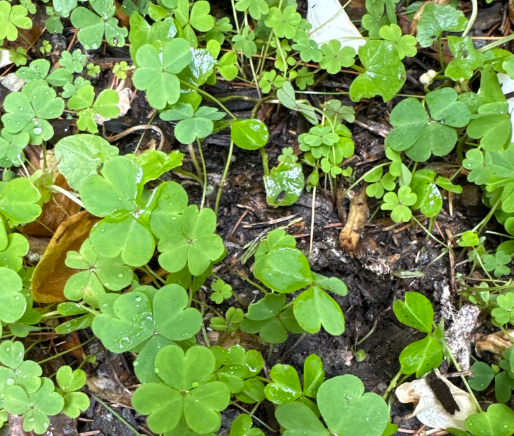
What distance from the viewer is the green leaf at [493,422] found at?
6.04ft

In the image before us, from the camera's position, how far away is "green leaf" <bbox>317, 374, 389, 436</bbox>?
1718 mm

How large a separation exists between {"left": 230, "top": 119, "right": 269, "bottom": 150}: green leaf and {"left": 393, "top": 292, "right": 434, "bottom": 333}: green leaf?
0.96 metres

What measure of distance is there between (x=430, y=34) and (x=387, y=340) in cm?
153

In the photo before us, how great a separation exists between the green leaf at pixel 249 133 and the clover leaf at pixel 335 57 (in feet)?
1.56

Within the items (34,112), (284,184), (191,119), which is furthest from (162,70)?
(284,184)

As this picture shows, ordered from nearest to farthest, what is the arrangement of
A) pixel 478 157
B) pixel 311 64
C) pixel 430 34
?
pixel 478 157
pixel 430 34
pixel 311 64

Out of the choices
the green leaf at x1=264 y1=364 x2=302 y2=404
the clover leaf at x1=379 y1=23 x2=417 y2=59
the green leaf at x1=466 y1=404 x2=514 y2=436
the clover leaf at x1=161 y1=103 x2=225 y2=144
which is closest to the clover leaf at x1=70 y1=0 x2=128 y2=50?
the clover leaf at x1=161 y1=103 x2=225 y2=144

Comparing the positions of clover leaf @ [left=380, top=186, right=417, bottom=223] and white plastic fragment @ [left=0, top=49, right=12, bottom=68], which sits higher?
white plastic fragment @ [left=0, top=49, right=12, bottom=68]

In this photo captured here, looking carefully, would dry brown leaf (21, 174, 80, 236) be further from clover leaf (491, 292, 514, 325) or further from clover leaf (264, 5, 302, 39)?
clover leaf (491, 292, 514, 325)

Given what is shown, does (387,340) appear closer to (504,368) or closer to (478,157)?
(504,368)

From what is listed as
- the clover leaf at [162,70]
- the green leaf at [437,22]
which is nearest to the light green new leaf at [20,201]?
the clover leaf at [162,70]

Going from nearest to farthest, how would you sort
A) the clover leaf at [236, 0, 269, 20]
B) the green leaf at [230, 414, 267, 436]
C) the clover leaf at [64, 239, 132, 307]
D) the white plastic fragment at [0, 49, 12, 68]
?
the green leaf at [230, 414, 267, 436], the clover leaf at [64, 239, 132, 307], the clover leaf at [236, 0, 269, 20], the white plastic fragment at [0, 49, 12, 68]

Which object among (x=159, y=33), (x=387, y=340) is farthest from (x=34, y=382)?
(x=159, y=33)

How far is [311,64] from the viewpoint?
95.9 inches
